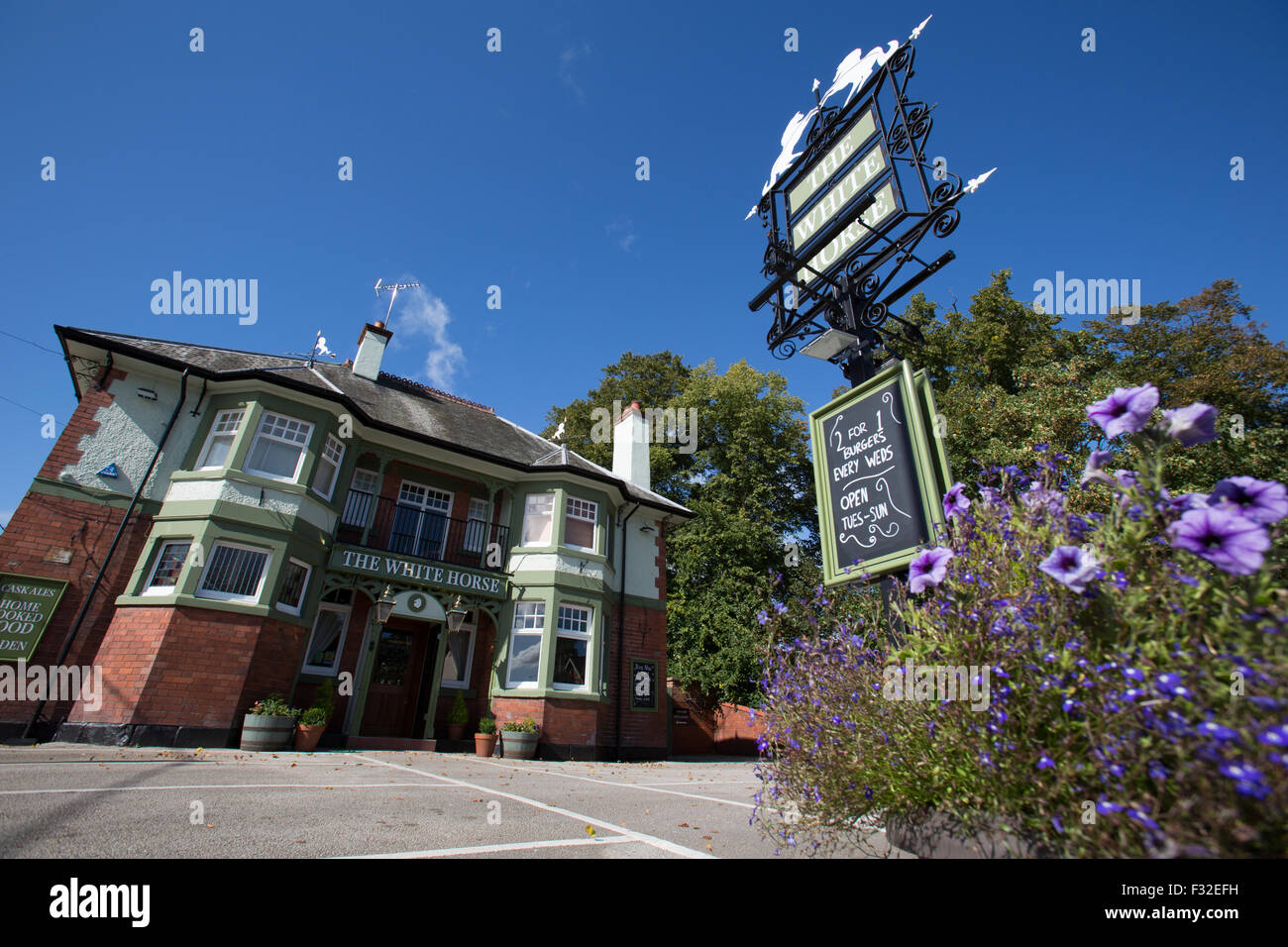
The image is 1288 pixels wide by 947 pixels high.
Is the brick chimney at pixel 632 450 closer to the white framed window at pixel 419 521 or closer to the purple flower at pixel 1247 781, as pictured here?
the white framed window at pixel 419 521

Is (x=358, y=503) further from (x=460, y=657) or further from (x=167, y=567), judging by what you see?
(x=460, y=657)

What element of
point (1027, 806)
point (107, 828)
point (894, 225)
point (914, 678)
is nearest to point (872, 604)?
point (914, 678)

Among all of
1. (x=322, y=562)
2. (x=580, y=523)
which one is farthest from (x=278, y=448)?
(x=580, y=523)

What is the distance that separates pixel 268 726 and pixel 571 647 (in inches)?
234

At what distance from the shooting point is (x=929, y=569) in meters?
2.60

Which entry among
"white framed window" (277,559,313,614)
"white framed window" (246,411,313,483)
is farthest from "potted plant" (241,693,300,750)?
"white framed window" (246,411,313,483)

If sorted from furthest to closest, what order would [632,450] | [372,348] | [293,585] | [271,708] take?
[632,450] → [372,348] → [293,585] → [271,708]

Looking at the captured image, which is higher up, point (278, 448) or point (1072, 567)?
point (278, 448)

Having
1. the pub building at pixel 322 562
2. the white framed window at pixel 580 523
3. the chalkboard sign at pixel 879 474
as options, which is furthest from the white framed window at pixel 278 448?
the chalkboard sign at pixel 879 474

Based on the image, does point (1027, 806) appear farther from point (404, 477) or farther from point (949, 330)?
point (949, 330)

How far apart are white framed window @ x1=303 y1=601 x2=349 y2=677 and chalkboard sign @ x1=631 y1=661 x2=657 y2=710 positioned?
21.7ft

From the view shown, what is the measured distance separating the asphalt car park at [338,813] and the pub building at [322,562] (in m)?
2.59

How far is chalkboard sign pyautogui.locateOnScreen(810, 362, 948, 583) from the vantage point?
380 centimetres
